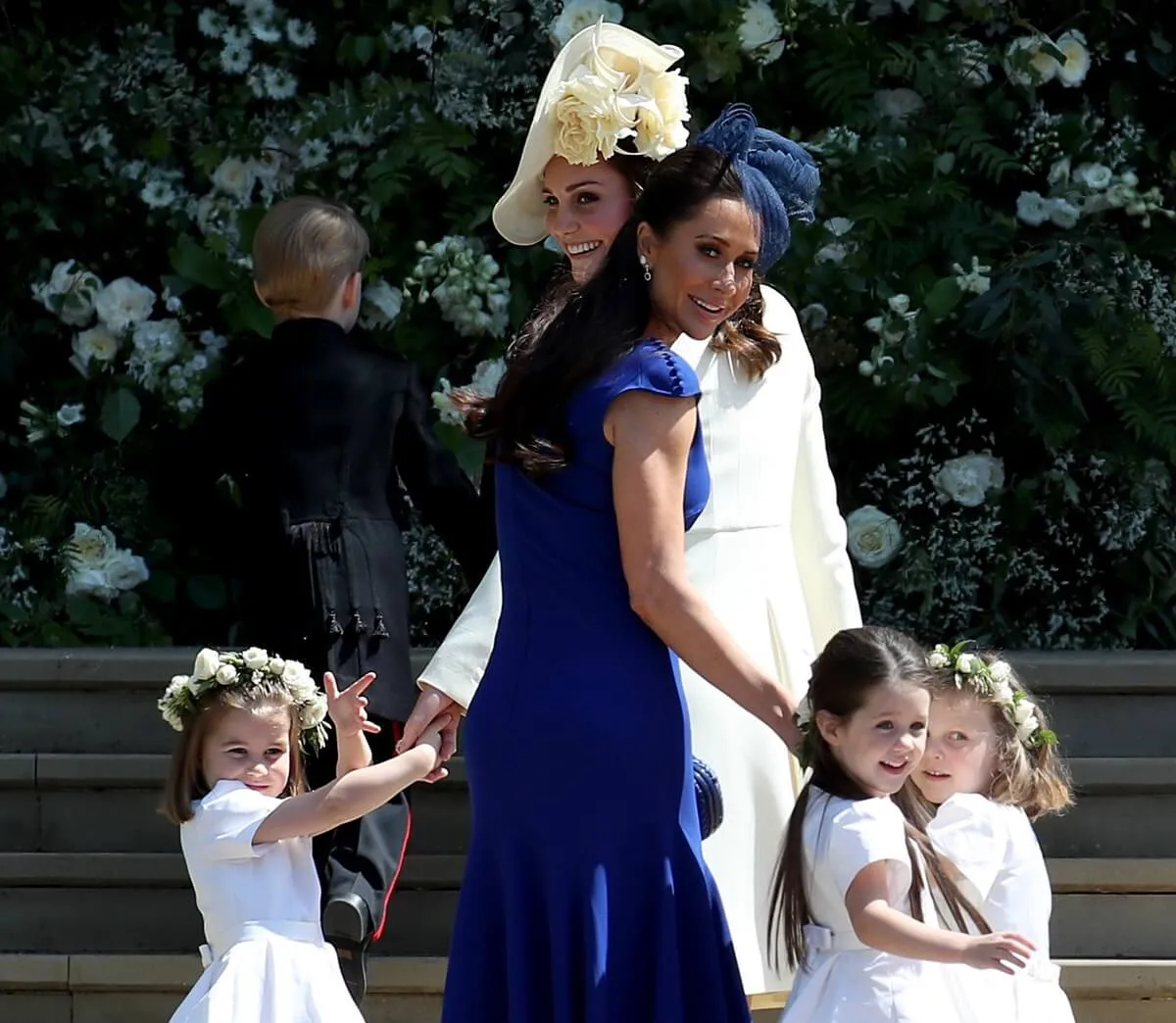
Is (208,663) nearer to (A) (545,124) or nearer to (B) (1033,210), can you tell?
(A) (545,124)

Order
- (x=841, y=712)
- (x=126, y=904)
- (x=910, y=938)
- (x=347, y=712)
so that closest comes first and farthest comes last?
1. (x=910, y=938)
2. (x=841, y=712)
3. (x=347, y=712)
4. (x=126, y=904)

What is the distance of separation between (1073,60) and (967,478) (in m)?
1.12

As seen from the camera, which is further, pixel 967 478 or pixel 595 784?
pixel 967 478

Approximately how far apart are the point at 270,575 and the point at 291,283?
1.86 feet

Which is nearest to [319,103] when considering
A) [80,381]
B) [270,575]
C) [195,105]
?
[195,105]

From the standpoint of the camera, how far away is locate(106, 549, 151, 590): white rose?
19.6 feet

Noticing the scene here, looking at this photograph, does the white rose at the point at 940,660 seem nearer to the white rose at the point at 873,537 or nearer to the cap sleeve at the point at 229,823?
the cap sleeve at the point at 229,823

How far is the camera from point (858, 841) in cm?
325

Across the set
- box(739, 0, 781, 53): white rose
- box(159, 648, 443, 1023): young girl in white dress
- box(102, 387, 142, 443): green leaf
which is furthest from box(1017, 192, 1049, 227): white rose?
box(159, 648, 443, 1023): young girl in white dress

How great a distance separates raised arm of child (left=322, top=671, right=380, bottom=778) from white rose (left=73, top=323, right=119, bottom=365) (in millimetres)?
2739

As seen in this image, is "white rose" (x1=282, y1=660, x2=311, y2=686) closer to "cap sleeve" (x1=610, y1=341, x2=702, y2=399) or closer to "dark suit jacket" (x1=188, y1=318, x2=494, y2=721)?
"dark suit jacket" (x1=188, y1=318, x2=494, y2=721)

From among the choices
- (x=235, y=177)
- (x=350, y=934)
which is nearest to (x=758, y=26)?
(x=235, y=177)

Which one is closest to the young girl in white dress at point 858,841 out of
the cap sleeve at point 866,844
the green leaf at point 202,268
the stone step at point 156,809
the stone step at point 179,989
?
the cap sleeve at point 866,844

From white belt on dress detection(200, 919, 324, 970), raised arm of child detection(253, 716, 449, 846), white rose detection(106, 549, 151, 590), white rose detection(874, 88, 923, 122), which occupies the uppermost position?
white rose detection(874, 88, 923, 122)
